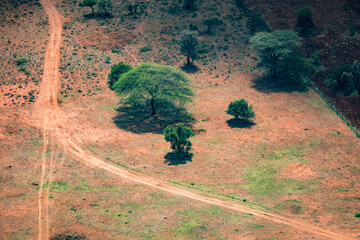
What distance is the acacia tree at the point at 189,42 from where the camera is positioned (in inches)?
3354

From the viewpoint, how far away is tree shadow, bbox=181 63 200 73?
87.0 m

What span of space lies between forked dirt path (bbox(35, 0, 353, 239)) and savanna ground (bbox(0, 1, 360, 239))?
0.94 metres

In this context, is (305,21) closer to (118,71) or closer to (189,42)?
(189,42)

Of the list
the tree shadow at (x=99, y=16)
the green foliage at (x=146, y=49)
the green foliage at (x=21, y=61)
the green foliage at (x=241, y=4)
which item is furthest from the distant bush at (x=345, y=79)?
the green foliage at (x=21, y=61)

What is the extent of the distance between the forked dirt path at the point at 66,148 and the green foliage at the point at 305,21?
182 feet

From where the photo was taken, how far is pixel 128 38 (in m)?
94.4

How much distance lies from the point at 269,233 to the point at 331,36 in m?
61.7

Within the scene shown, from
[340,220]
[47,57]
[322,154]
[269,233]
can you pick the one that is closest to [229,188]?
[269,233]

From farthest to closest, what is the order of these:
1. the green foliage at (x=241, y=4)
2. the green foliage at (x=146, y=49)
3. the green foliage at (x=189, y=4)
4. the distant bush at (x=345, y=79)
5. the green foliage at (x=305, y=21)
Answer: the green foliage at (x=241, y=4) → the green foliage at (x=189, y=4) → the green foliage at (x=305, y=21) → the green foliage at (x=146, y=49) → the distant bush at (x=345, y=79)

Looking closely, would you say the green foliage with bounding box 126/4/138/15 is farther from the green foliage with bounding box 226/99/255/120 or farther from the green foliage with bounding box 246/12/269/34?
the green foliage with bounding box 226/99/255/120

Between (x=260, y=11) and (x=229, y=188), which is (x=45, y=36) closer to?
(x=260, y=11)

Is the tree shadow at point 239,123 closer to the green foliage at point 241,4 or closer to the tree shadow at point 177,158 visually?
the tree shadow at point 177,158

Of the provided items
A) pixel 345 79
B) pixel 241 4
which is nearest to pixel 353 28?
pixel 345 79

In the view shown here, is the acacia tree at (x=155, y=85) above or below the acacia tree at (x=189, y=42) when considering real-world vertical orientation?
below
